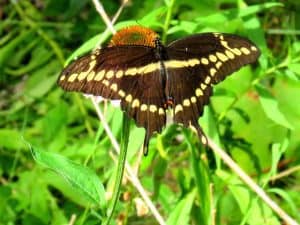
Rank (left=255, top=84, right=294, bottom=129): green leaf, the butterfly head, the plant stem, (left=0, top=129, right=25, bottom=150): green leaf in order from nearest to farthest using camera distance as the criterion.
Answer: the plant stem, the butterfly head, (left=255, top=84, right=294, bottom=129): green leaf, (left=0, top=129, right=25, bottom=150): green leaf

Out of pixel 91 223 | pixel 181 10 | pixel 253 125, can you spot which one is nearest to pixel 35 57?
pixel 181 10

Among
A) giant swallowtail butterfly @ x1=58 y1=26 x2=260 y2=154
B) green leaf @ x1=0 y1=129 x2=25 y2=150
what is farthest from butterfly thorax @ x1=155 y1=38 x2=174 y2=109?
green leaf @ x1=0 y1=129 x2=25 y2=150

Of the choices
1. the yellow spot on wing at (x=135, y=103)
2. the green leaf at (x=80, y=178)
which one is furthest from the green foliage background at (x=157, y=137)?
the yellow spot on wing at (x=135, y=103)

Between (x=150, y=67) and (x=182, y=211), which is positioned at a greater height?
(x=150, y=67)

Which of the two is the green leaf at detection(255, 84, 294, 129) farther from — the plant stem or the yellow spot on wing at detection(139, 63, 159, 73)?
the plant stem

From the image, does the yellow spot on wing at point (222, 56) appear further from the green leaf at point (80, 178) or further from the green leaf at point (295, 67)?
the green leaf at point (80, 178)

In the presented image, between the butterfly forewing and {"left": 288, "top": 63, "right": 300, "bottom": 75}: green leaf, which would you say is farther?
{"left": 288, "top": 63, "right": 300, "bottom": 75}: green leaf

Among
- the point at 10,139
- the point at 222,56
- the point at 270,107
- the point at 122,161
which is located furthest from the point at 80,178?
the point at 10,139

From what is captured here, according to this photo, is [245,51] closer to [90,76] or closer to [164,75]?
[164,75]
